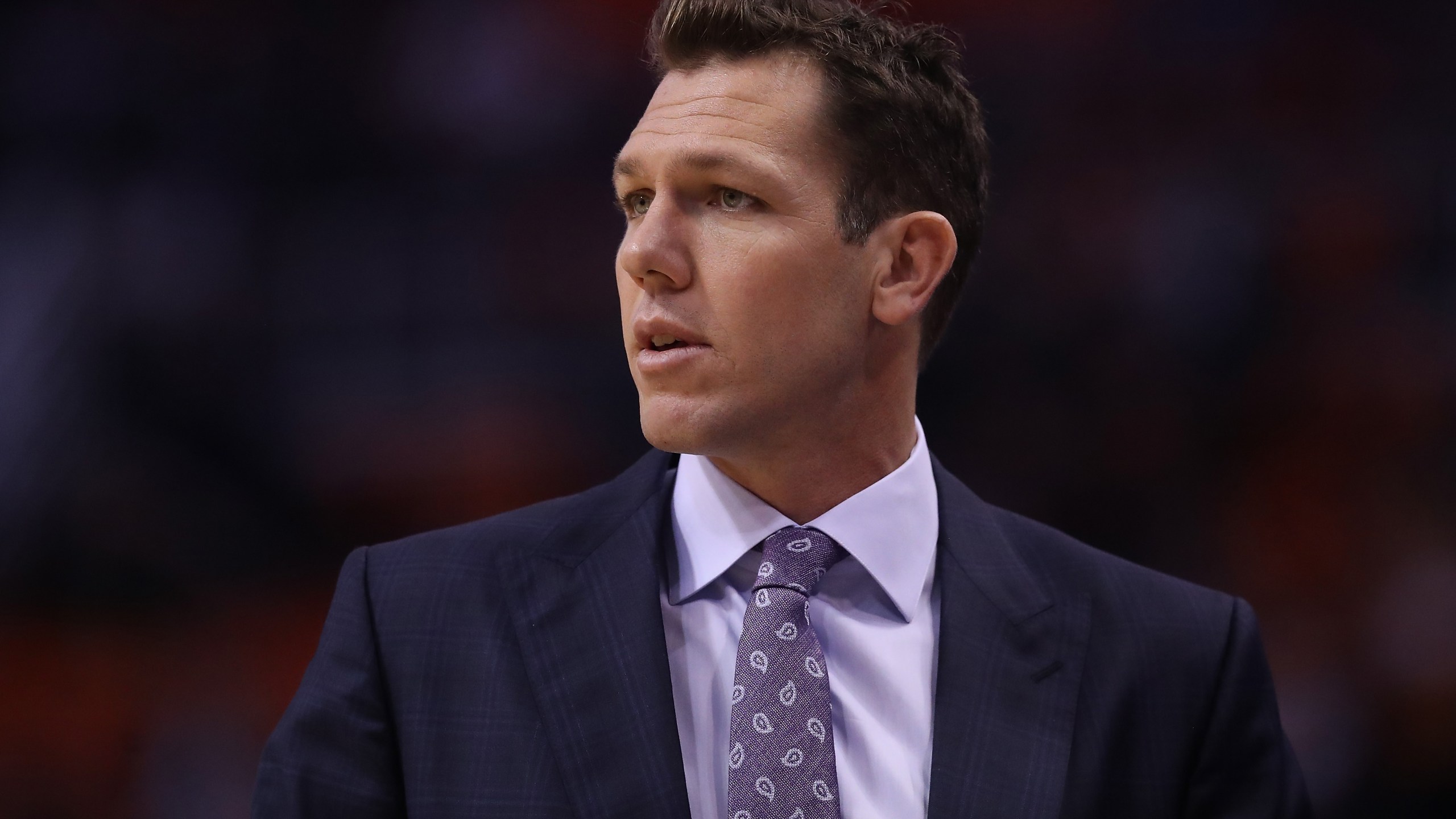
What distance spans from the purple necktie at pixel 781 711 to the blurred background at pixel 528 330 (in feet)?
3.71

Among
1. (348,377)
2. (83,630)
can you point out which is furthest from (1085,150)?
(83,630)

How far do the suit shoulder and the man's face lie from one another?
1.43 ft

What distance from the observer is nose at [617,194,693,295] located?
163cm

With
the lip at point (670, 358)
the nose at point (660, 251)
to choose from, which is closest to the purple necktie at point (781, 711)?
the lip at point (670, 358)

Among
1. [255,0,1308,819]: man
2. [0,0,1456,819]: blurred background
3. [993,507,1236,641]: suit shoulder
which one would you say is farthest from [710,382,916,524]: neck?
[0,0,1456,819]: blurred background

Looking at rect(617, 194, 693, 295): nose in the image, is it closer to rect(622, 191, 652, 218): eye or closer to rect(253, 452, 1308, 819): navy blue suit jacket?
rect(622, 191, 652, 218): eye

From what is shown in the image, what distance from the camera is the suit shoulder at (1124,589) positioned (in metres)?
1.84

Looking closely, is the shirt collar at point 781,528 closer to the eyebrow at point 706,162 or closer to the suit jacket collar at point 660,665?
the suit jacket collar at point 660,665

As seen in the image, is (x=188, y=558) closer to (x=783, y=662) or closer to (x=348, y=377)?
(x=348, y=377)

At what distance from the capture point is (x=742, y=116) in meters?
1.70

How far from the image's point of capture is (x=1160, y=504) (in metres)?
2.78

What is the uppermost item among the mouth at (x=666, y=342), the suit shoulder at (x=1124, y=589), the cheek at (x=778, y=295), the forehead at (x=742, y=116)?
the forehead at (x=742, y=116)

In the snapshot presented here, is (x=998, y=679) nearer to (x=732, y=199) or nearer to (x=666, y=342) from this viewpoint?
(x=666, y=342)

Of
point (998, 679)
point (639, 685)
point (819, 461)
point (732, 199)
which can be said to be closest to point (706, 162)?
point (732, 199)
